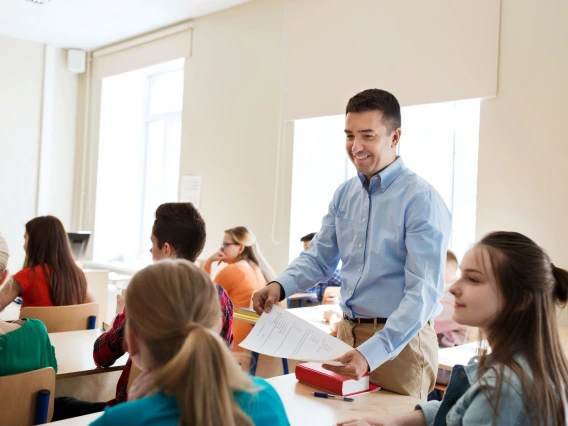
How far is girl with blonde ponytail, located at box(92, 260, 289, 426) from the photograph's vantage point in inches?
36.5

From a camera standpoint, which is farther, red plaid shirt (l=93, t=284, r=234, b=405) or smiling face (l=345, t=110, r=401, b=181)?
red plaid shirt (l=93, t=284, r=234, b=405)

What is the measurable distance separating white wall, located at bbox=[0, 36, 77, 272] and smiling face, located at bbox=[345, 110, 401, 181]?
20.3 ft

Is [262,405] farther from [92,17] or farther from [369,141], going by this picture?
[92,17]

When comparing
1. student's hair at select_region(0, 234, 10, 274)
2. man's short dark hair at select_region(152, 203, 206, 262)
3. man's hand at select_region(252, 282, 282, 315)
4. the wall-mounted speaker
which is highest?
the wall-mounted speaker

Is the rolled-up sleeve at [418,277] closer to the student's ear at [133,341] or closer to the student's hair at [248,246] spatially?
the student's ear at [133,341]

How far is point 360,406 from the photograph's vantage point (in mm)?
1604

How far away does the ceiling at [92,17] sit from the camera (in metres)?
5.80

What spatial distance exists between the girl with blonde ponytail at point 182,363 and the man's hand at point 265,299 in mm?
684

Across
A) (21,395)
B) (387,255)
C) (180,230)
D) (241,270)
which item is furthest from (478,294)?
(241,270)

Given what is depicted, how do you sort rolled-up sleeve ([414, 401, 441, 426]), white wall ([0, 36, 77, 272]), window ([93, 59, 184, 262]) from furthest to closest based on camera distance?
1. window ([93, 59, 184, 262])
2. white wall ([0, 36, 77, 272])
3. rolled-up sleeve ([414, 401, 441, 426])

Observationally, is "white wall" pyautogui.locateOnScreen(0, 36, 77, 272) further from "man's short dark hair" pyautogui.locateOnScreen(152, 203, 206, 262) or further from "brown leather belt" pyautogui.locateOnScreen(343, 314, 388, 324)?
"brown leather belt" pyautogui.locateOnScreen(343, 314, 388, 324)

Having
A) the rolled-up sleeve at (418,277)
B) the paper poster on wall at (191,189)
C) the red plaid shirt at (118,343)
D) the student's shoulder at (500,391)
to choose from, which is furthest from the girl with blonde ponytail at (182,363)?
the paper poster on wall at (191,189)

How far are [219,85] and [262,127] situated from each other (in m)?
0.79

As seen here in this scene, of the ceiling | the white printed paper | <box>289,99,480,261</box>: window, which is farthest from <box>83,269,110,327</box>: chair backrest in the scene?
the white printed paper
